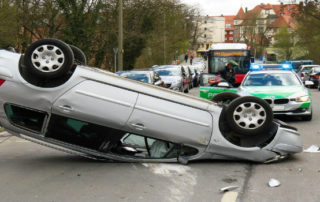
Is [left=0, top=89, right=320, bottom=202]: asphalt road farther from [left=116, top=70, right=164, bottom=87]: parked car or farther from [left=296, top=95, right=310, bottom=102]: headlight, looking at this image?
[left=116, top=70, right=164, bottom=87]: parked car

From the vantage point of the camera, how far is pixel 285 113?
12195 mm

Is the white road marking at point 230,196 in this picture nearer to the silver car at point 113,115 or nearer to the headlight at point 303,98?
the silver car at point 113,115

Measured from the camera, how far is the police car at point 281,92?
12.1 metres

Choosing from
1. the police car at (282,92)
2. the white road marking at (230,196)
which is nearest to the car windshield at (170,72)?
the police car at (282,92)

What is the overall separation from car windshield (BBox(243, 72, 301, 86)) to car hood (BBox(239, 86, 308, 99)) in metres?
0.43

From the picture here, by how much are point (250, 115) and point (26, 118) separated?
3206mm

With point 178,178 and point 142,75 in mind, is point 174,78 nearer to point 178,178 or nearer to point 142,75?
point 142,75

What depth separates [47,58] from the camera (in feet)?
21.1

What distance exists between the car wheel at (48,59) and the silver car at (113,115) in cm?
1

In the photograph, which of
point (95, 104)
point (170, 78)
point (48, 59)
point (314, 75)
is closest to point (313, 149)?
point (95, 104)

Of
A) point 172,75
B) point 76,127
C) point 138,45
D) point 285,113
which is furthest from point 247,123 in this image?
point 138,45

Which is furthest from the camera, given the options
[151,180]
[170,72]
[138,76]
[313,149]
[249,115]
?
[170,72]

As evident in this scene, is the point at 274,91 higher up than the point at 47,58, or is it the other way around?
the point at 47,58

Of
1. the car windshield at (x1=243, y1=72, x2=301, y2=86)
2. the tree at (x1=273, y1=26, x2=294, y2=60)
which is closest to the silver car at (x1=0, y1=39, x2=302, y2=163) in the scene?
the car windshield at (x1=243, y1=72, x2=301, y2=86)
